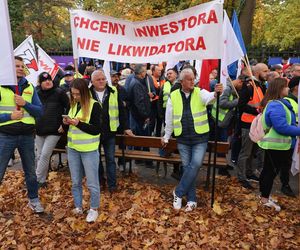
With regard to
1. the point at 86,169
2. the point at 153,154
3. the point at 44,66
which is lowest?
the point at 153,154

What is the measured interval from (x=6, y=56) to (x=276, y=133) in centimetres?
378

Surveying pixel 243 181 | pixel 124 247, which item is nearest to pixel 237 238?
pixel 124 247

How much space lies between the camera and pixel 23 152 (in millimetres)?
4992

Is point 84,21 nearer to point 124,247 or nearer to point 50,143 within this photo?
point 50,143

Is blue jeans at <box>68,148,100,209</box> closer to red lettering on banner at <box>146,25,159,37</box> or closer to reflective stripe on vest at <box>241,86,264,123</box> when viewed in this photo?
red lettering on banner at <box>146,25,159,37</box>

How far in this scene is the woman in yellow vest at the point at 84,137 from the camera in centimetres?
486

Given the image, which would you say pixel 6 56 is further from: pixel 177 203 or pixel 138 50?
pixel 177 203

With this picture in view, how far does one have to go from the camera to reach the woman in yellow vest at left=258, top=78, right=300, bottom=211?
5195 mm

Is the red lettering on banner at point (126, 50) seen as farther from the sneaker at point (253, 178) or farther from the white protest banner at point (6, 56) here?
the sneaker at point (253, 178)

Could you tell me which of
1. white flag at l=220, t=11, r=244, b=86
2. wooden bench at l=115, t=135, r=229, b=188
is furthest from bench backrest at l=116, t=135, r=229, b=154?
white flag at l=220, t=11, r=244, b=86

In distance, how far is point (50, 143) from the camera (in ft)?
20.4

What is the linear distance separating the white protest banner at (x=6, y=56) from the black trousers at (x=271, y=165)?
3.70m

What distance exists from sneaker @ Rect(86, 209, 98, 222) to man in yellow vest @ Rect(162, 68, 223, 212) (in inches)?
46.5

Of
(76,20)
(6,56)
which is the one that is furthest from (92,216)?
(76,20)
